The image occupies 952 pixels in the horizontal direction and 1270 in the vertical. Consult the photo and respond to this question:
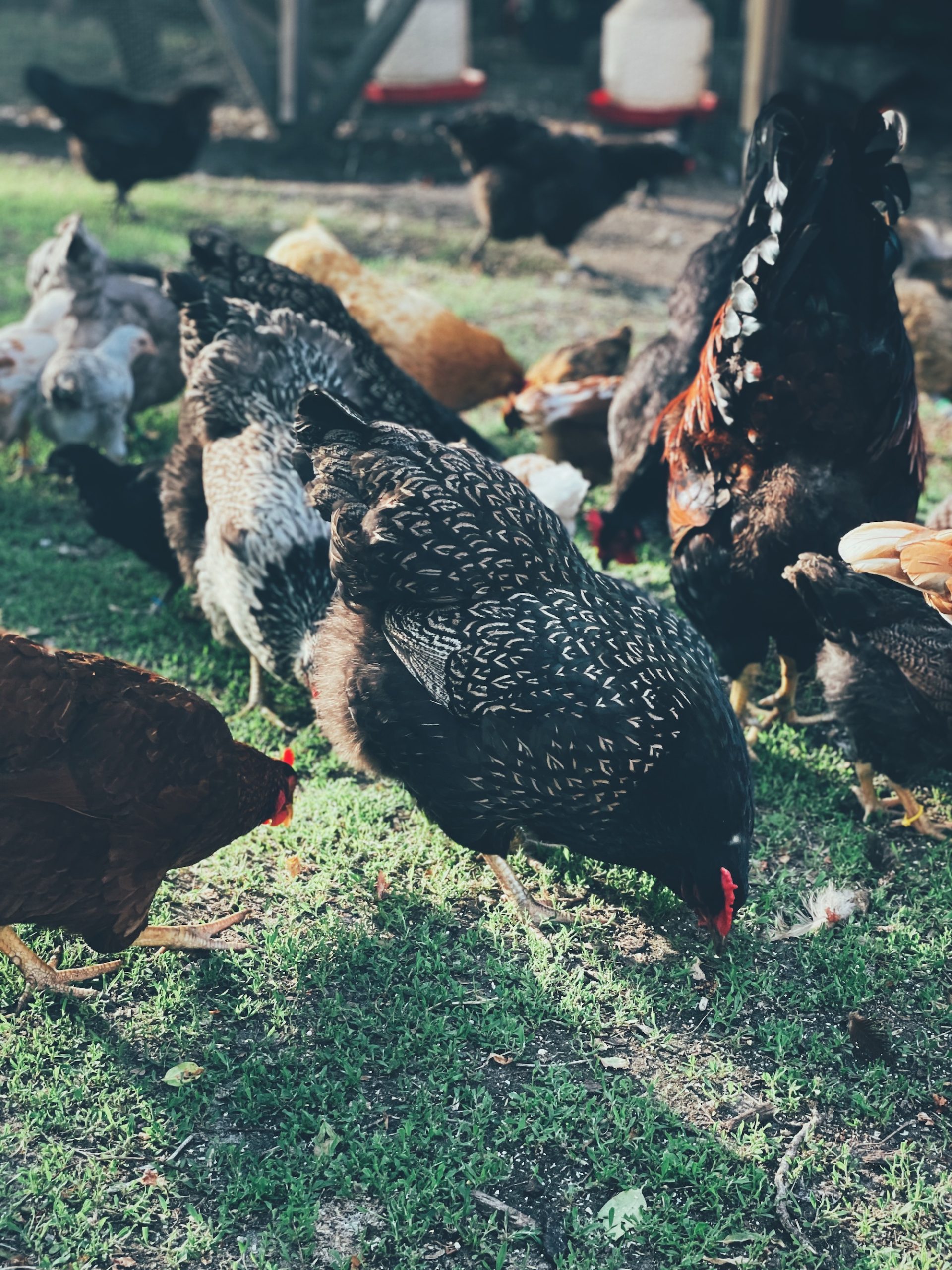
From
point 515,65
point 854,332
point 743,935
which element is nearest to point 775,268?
point 854,332

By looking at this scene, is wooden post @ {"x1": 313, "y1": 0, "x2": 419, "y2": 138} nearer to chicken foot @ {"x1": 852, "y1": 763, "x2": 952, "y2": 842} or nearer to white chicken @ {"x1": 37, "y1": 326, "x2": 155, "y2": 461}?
white chicken @ {"x1": 37, "y1": 326, "x2": 155, "y2": 461}

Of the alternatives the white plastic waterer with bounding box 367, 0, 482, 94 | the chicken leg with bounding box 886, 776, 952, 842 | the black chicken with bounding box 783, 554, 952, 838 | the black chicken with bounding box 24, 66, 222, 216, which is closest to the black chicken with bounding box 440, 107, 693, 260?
the black chicken with bounding box 24, 66, 222, 216

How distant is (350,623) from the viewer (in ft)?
10.8

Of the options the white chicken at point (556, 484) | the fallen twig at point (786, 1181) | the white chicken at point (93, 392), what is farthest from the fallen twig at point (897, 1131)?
the white chicken at point (93, 392)

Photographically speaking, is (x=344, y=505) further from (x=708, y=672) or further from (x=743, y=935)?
(x=743, y=935)

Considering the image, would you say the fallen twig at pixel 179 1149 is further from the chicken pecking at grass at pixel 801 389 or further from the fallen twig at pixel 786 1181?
the chicken pecking at grass at pixel 801 389

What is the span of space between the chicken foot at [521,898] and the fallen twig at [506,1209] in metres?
0.85

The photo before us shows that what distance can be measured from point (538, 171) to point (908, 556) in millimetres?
6067

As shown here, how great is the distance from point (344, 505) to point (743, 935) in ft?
5.75

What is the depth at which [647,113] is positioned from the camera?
10.7 m

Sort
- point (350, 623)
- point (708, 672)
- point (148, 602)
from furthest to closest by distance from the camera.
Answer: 1. point (148, 602)
2. point (350, 623)
3. point (708, 672)

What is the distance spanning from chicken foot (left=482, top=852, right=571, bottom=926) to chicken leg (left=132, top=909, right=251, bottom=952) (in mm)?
786

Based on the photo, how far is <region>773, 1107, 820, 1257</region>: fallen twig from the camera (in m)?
2.36

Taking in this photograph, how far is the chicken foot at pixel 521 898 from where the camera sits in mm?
3174
